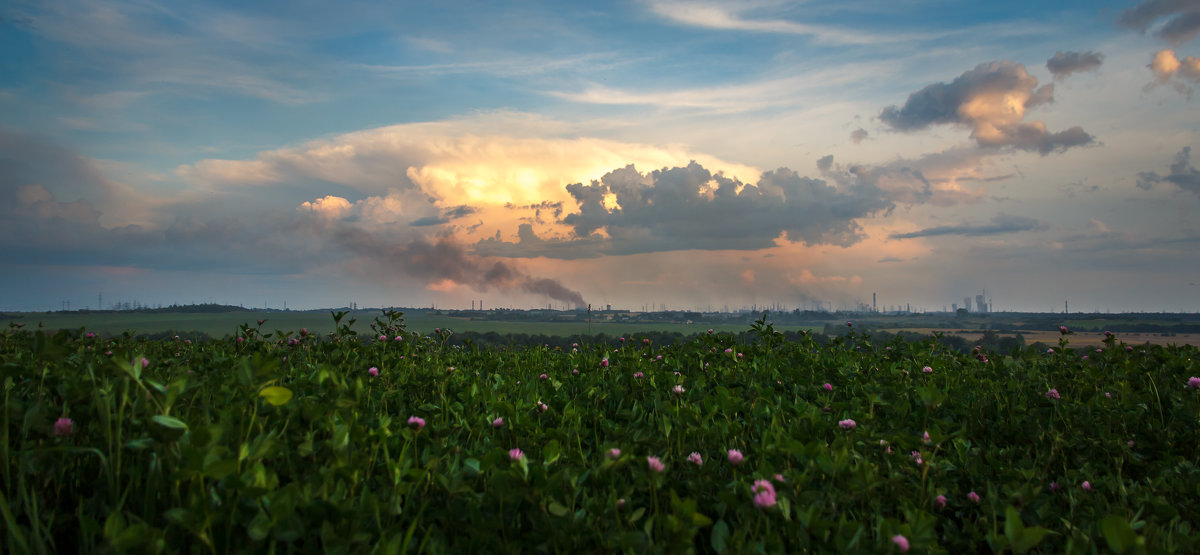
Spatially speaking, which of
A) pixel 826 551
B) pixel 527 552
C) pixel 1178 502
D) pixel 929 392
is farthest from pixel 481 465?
pixel 1178 502

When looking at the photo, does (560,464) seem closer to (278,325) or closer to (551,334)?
(278,325)

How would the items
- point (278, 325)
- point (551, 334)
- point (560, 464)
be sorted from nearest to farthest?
point (560, 464) < point (278, 325) < point (551, 334)

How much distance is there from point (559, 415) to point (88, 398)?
3006mm

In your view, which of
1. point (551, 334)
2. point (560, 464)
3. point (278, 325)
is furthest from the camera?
point (551, 334)

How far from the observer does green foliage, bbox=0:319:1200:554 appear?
2541 mm

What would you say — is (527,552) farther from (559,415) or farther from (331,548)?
(559,415)

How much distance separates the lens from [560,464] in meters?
3.87

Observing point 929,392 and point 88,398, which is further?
point 929,392

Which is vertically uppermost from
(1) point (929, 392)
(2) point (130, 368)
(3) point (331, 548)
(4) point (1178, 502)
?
(2) point (130, 368)

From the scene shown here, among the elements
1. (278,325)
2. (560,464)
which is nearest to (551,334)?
(278,325)

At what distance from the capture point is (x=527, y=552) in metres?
2.87

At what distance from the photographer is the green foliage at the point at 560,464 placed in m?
2.54

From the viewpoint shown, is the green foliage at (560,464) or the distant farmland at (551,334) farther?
the distant farmland at (551,334)

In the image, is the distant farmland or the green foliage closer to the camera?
the green foliage
